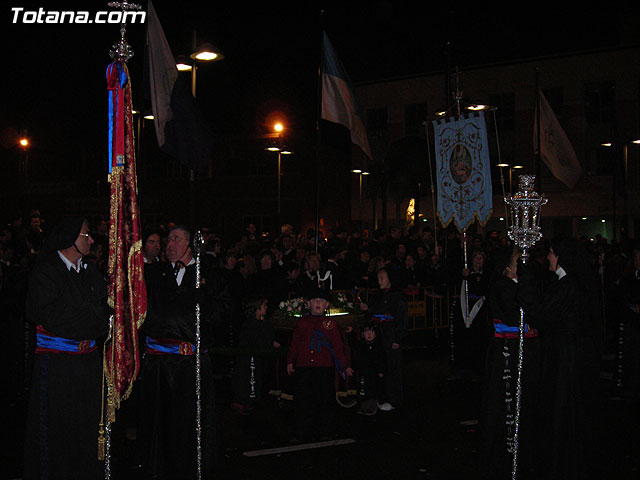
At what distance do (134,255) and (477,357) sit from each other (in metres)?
7.37

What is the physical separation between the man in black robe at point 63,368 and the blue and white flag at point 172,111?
A: 282 centimetres

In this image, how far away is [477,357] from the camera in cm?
1095

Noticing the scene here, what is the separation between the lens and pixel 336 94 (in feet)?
40.8

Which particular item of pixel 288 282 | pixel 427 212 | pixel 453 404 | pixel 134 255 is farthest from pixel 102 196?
pixel 134 255

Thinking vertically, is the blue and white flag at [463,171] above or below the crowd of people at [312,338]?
above

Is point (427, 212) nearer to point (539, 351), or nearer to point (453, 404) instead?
point (453, 404)

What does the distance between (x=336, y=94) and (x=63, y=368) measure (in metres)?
8.53

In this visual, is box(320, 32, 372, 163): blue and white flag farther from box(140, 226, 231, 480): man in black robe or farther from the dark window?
the dark window

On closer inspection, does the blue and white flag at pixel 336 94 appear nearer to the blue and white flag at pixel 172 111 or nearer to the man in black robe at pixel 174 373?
the blue and white flag at pixel 172 111

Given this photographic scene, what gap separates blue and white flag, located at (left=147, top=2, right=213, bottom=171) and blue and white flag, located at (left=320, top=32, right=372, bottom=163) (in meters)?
4.37

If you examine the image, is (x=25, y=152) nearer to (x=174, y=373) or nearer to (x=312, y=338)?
(x=312, y=338)

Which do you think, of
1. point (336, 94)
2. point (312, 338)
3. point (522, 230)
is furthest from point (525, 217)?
point (336, 94)

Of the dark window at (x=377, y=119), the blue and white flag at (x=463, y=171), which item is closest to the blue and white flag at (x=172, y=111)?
the blue and white flag at (x=463, y=171)

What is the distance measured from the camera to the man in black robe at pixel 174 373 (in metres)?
6.18
